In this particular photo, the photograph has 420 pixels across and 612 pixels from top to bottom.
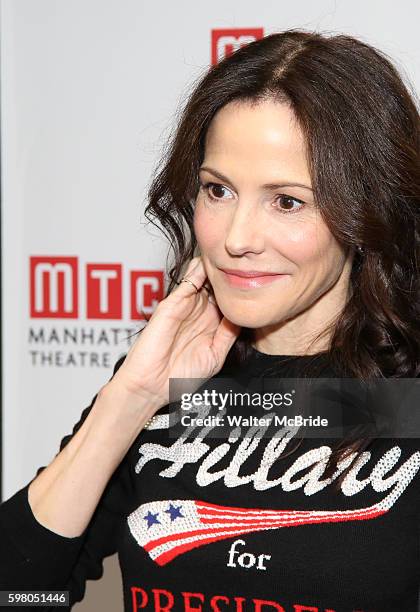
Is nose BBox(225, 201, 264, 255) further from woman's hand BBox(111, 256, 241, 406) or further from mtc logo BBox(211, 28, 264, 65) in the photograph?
mtc logo BBox(211, 28, 264, 65)

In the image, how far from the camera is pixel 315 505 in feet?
4.05

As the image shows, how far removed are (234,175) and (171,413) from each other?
1.39 ft

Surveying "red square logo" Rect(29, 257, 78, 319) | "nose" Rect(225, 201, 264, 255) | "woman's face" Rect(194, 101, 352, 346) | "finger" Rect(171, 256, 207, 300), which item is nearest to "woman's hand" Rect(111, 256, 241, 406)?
"finger" Rect(171, 256, 207, 300)

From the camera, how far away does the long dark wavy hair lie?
1.18 m

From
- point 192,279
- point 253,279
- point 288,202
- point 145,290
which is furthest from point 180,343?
point 145,290

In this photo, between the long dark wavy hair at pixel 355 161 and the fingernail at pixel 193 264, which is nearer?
the long dark wavy hair at pixel 355 161

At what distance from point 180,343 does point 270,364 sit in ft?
0.50

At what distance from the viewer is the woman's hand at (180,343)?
134 centimetres

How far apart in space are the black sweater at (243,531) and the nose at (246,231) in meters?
0.25

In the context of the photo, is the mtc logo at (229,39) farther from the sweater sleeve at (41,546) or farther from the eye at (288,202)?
the sweater sleeve at (41,546)

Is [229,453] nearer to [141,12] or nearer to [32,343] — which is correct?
[32,343]

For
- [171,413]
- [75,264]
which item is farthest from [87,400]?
[171,413]

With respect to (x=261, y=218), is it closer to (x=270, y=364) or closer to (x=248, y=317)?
(x=248, y=317)

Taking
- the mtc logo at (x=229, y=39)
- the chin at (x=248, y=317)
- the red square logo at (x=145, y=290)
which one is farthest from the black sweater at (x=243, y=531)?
the mtc logo at (x=229, y=39)
